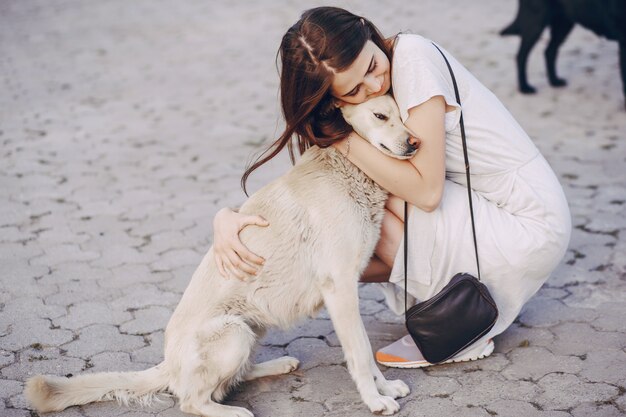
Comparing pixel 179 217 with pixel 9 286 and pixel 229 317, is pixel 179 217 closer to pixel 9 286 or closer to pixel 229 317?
pixel 9 286

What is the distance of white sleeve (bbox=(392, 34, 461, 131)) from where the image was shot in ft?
8.95

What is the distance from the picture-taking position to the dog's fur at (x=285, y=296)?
2688mm

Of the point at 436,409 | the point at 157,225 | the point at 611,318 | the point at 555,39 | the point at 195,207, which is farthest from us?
the point at 555,39

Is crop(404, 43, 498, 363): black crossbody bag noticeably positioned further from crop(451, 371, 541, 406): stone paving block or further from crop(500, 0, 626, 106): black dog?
crop(500, 0, 626, 106): black dog

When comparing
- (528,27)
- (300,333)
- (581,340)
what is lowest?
(300,333)

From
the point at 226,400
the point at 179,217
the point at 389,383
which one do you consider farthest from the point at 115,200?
the point at 389,383

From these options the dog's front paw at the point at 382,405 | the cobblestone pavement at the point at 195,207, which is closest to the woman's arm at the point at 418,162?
the cobblestone pavement at the point at 195,207

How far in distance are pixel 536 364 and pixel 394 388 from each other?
0.63m

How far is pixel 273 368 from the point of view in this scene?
310 centimetres

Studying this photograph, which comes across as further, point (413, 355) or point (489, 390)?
point (413, 355)

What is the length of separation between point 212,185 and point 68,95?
333 cm

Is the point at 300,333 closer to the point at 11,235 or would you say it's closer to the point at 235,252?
the point at 235,252

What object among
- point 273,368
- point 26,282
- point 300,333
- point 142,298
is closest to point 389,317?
point 300,333

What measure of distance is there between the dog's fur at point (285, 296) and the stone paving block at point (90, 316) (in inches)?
32.3
